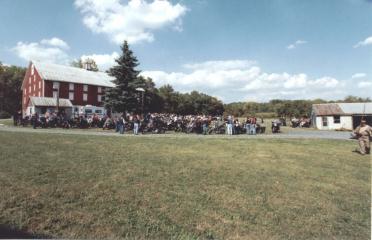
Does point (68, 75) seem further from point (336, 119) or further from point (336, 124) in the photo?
point (336, 124)

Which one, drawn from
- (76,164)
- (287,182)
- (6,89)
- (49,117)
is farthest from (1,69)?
(287,182)

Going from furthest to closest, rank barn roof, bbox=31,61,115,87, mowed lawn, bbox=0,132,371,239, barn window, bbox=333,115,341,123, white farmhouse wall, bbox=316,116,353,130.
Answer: barn roof, bbox=31,61,115,87, barn window, bbox=333,115,341,123, white farmhouse wall, bbox=316,116,353,130, mowed lawn, bbox=0,132,371,239

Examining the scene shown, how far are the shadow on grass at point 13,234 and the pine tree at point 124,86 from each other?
33.2m

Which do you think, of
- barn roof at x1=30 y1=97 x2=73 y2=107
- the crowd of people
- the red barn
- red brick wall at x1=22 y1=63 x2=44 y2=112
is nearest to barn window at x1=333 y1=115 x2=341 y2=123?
the crowd of people

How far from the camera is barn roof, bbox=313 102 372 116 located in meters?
43.0

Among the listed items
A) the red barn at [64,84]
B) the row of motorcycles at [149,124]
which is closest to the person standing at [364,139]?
the row of motorcycles at [149,124]

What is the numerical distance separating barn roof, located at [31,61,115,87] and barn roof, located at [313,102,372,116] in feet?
104

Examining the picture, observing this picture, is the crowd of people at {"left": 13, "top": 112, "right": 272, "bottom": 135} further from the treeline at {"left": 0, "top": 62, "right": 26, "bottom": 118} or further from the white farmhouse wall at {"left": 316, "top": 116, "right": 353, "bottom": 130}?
the treeline at {"left": 0, "top": 62, "right": 26, "bottom": 118}

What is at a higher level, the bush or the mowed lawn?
the bush

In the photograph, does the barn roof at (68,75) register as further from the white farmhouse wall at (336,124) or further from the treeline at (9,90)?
the white farmhouse wall at (336,124)

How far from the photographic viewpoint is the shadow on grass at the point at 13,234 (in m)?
5.31

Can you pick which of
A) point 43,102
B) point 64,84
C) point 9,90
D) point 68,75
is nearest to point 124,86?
point 43,102

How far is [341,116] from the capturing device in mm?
43438

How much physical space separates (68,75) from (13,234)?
4916cm
